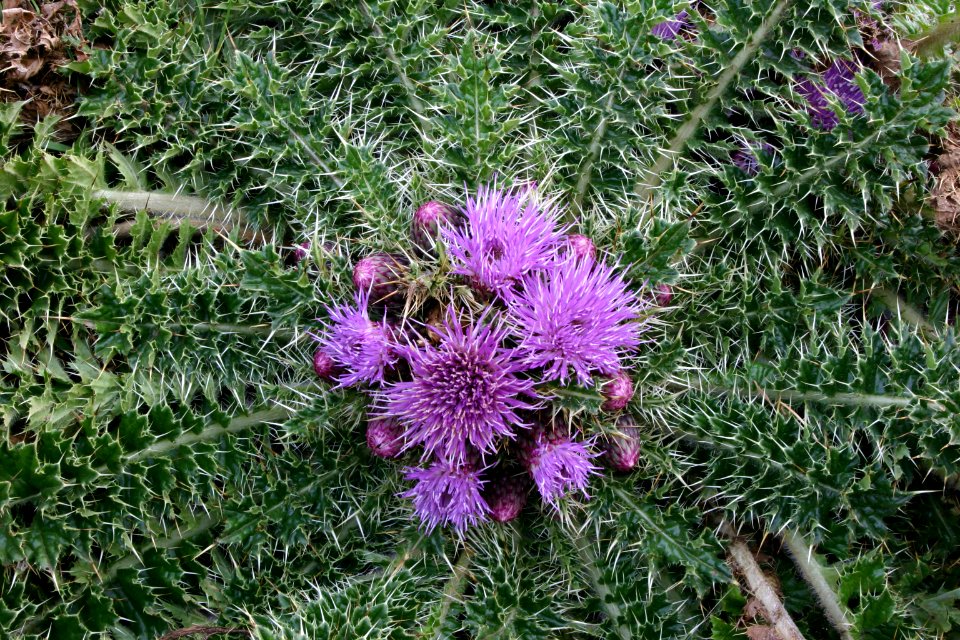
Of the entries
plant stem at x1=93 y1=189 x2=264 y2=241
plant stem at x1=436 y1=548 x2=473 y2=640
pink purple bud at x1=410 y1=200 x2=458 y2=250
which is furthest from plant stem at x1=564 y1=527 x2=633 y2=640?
plant stem at x1=93 y1=189 x2=264 y2=241

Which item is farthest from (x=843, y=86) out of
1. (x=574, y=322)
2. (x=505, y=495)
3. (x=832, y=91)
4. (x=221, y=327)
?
(x=221, y=327)

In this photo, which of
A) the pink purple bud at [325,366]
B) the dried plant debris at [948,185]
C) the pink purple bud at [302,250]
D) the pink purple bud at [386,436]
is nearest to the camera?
the pink purple bud at [386,436]

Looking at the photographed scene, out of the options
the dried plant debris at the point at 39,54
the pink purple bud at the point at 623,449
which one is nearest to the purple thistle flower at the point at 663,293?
the pink purple bud at the point at 623,449

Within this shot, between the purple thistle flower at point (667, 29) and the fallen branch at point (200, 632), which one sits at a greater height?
the purple thistle flower at point (667, 29)

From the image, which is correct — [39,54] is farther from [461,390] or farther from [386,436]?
[461,390]

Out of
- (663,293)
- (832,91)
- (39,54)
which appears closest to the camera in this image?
(663,293)

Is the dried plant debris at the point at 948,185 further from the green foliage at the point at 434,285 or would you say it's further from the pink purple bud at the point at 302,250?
the pink purple bud at the point at 302,250

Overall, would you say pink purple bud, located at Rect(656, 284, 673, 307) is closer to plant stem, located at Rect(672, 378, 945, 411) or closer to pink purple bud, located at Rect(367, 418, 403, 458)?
plant stem, located at Rect(672, 378, 945, 411)

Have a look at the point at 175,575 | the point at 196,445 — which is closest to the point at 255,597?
the point at 175,575
